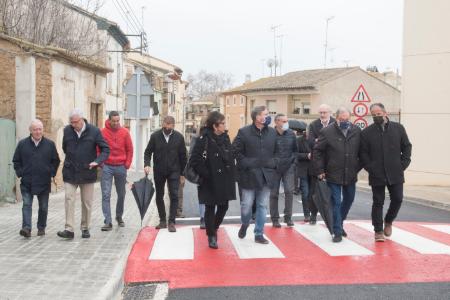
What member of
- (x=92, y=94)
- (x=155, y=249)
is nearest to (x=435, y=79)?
(x=92, y=94)

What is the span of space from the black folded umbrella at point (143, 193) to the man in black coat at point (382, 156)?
3447 millimetres

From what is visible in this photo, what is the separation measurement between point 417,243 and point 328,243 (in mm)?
1262

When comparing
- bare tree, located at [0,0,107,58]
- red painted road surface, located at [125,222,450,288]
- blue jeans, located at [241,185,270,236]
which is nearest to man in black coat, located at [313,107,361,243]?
red painted road surface, located at [125,222,450,288]

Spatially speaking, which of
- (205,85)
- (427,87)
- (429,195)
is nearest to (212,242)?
(429,195)

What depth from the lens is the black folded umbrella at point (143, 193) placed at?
9.34m

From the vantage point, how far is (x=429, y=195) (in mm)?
16422

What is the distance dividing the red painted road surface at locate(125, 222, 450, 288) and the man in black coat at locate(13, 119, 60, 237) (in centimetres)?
159

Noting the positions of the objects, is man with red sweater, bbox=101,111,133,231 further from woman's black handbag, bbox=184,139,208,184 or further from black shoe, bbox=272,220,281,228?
black shoe, bbox=272,220,281,228

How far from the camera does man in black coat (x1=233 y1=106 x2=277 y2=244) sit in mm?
8078

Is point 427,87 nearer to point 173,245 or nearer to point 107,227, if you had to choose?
point 107,227

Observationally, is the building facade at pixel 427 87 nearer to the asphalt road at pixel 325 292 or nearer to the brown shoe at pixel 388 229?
the brown shoe at pixel 388 229

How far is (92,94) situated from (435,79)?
11.5m

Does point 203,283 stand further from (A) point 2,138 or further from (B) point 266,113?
(A) point 2,138

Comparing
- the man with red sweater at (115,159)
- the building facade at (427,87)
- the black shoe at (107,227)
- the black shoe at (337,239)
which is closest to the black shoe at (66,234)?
the black shoe at (107,227)
